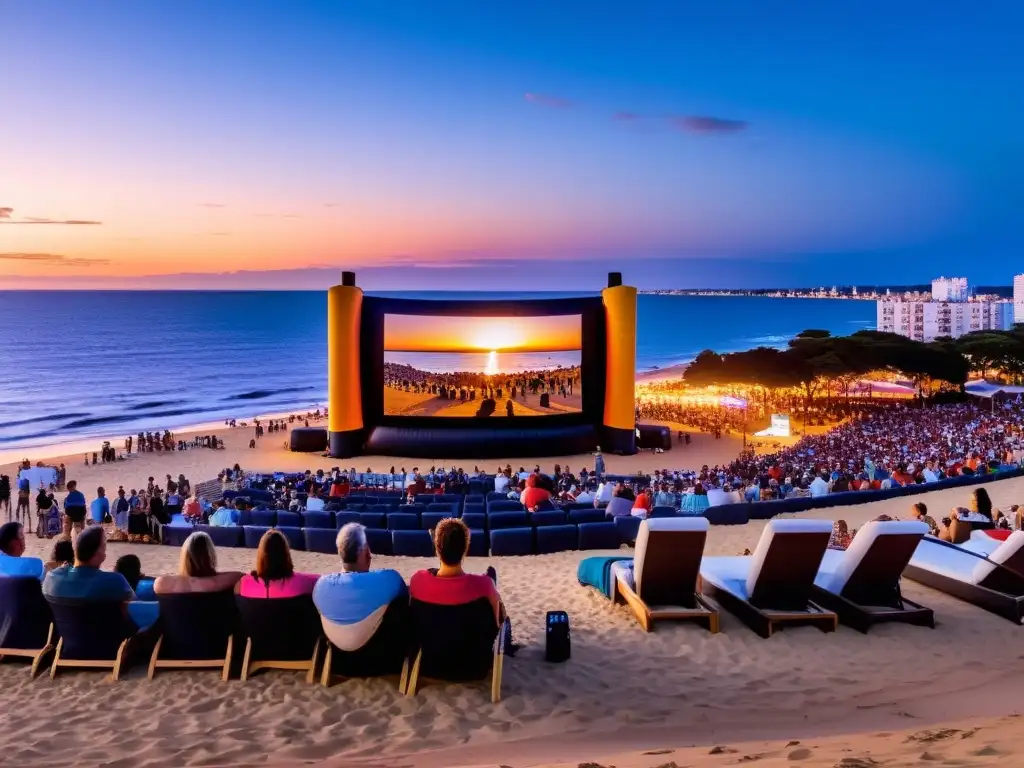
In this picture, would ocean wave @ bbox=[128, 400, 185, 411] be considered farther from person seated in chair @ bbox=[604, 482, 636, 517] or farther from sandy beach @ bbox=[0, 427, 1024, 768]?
sandy beach @ bbox=[0, 427, 1024, 768]

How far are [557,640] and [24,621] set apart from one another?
365cm

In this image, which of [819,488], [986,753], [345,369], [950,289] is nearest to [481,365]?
[345,369]

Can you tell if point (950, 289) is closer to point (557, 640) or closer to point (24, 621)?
point (557, 640)

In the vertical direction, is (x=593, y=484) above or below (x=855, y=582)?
below

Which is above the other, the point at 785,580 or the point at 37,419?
the point at 785,580

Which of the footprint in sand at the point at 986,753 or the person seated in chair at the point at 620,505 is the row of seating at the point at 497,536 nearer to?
the person seated in chair at the point at 620,505

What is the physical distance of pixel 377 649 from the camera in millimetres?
4789

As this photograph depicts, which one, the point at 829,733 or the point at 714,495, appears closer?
the point at 829,733

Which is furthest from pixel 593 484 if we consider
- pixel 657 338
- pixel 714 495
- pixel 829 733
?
pixel 657 338

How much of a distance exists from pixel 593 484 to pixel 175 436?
22678 mm

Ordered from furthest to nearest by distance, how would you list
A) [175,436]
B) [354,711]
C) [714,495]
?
[175,436] → [714,495] → [354,711]

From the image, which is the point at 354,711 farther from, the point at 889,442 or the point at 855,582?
the point at 889,442

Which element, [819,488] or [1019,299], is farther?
[1019,299]

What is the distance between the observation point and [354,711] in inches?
173
